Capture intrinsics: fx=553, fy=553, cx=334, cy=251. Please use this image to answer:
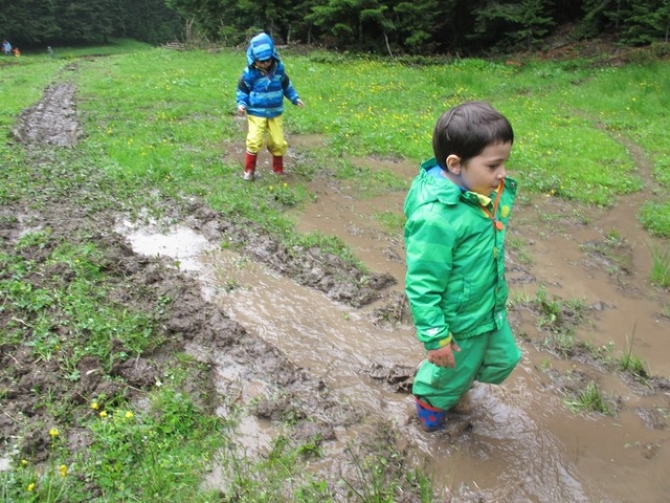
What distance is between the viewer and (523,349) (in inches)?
152

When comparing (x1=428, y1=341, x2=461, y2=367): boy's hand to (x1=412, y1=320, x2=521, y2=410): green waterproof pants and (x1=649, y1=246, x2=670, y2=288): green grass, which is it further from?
(x1=649, y1=246, x2=670, y2=288): green grass

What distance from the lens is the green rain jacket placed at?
2.41 metres

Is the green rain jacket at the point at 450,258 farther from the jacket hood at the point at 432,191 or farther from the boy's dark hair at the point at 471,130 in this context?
the boy's dark hair at the point at 471,130

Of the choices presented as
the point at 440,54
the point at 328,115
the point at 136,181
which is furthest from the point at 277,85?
the point at 440,54

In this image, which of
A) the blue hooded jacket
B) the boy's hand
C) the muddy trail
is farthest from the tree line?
the boy's hand

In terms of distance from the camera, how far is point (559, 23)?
69.4 ft

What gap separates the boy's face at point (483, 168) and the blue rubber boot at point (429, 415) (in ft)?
3.96

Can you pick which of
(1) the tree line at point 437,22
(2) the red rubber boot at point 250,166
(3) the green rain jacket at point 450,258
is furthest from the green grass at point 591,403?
(1) the tree line at point 437,22

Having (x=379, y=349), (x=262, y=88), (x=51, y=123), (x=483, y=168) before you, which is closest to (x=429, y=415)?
(x=379, y=349)

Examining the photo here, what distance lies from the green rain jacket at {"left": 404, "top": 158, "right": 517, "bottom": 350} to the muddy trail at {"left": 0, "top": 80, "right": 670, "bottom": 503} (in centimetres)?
83

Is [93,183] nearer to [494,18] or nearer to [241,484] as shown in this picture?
[241,484]

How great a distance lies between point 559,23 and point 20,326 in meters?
22.4

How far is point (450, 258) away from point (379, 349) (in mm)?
1574

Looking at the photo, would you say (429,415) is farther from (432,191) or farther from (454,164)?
(454,164)
